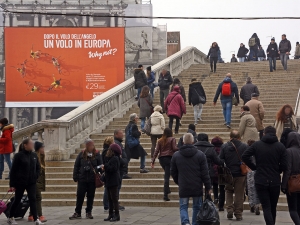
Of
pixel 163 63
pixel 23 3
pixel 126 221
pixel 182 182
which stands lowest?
pixel 126 221

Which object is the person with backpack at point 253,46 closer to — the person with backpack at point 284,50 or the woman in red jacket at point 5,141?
the person with backpack at point 284,50

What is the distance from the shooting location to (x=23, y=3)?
7344 cm

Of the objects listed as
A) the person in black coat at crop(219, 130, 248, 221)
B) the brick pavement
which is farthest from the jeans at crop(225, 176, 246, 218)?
the brick pavement

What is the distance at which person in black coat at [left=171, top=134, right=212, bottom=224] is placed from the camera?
10891mm

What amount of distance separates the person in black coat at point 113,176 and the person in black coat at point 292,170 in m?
3.04

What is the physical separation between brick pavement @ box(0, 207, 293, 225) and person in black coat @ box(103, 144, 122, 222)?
0.61ft

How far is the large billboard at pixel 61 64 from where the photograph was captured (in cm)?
5028

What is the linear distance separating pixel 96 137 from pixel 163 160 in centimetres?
505

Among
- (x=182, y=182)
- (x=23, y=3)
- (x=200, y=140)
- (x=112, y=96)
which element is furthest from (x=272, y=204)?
(x=23, y=3)

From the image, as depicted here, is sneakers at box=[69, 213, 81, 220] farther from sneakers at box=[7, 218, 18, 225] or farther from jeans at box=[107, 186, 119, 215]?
sneakers at box=[7, 218, 18, 225]

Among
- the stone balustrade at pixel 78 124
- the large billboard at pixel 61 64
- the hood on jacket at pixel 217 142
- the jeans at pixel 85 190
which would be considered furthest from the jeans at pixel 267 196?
the large billboard at pixel 61 64

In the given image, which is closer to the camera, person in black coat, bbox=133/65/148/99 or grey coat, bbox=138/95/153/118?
grey coat, bbox=138/95/153/118

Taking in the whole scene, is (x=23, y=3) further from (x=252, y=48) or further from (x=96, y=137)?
(x=96, y=137)

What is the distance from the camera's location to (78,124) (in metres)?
18.5
